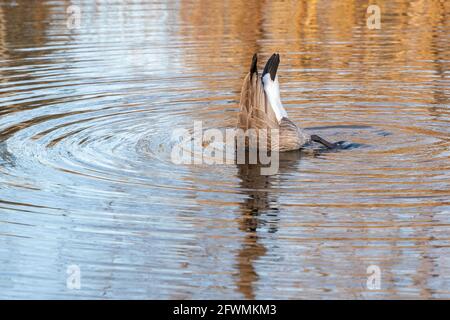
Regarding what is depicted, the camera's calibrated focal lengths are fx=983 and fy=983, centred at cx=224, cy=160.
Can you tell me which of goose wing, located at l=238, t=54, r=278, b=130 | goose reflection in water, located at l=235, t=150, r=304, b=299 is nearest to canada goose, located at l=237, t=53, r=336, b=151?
goose wing, located at l=238, t=54, r=278, b=130

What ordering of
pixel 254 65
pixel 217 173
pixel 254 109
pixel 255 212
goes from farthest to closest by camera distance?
pixel 254 109 < pixel 254 65 < pixel 217 173 < pixel 255 212

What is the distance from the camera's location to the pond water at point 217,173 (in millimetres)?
7355

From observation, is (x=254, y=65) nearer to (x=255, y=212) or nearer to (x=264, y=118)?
(x=264, y=118)

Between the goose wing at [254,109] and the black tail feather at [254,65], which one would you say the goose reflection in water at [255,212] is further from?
the black tail feather at [254,65]

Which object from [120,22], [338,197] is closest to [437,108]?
[338,197]

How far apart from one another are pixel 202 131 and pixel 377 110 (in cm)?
236

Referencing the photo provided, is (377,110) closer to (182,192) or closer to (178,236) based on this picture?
(182,192)

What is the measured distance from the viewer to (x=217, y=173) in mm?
10031

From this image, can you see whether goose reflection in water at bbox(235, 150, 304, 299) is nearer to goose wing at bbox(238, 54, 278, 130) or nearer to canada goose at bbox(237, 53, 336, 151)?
canada goose at bbox(237, 53, 336, 151)

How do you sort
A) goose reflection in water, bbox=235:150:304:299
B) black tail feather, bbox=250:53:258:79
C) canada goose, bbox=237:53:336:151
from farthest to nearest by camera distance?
canada goose, bbox=237:53:336:151
black tail feather, bbox=250:53:258:79
goose reflection in water, bbox=235:150:304:299

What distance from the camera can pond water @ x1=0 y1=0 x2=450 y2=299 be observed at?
290 inches

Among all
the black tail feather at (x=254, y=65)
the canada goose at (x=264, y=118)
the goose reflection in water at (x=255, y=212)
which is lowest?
the goose reflection in water at (x=255, y=212)

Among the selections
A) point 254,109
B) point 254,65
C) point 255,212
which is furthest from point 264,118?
point 255,212

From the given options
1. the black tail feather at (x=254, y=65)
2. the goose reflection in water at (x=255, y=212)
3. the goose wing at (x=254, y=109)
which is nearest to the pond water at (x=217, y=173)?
the goose reflection in water at (x=255, y=212)
